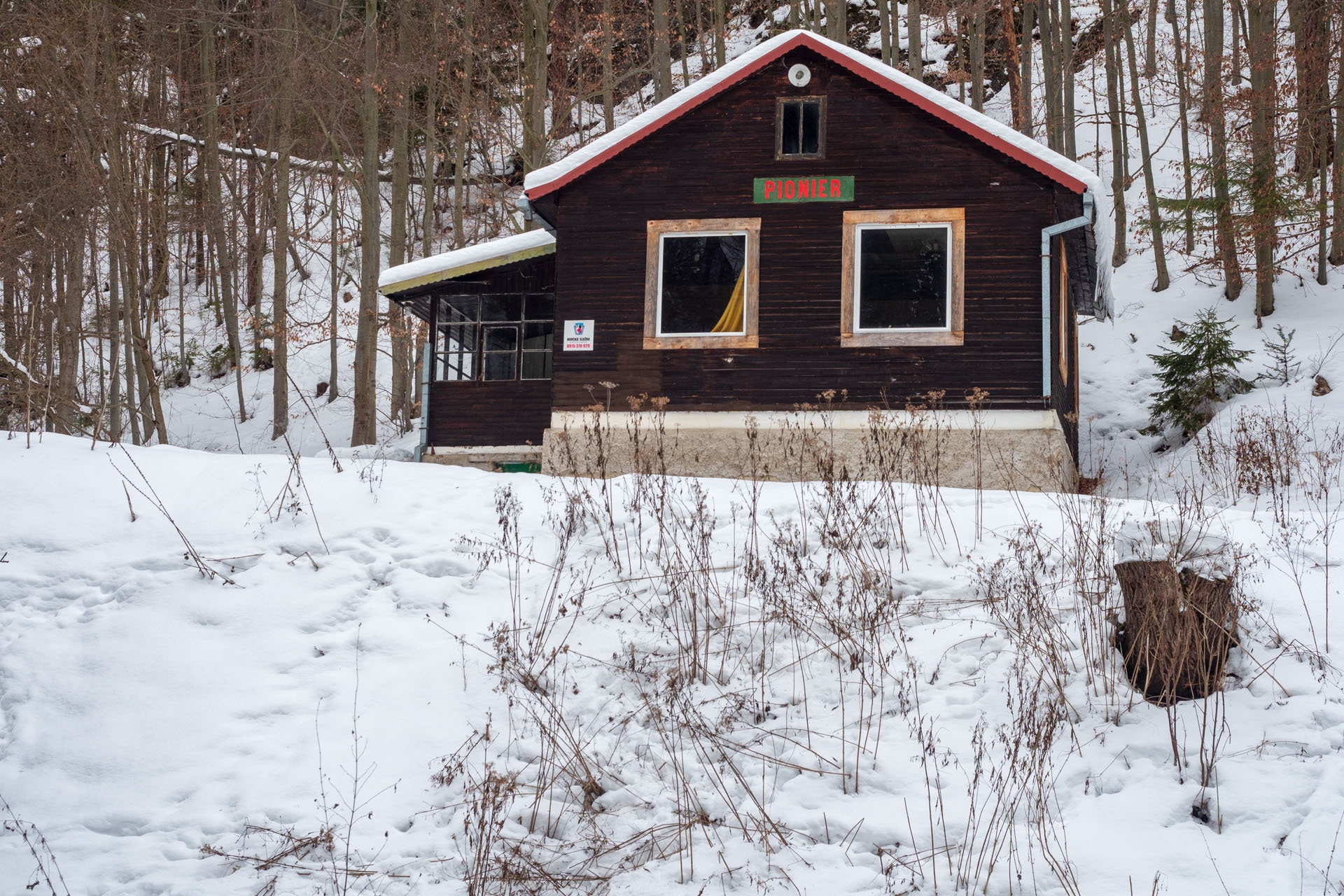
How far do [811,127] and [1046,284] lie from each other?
330 centimetres

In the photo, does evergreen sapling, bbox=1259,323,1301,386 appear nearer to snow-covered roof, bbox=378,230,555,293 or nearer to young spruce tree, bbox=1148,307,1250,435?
young spruce tree, bbox=1148,307,1250,435

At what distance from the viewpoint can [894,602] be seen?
7055mm

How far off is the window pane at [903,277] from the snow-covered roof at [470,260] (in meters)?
4.16

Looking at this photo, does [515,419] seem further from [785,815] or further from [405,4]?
[405,4]

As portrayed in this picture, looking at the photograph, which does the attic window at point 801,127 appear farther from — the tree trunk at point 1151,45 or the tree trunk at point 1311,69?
the tree trunk at point 1151,45

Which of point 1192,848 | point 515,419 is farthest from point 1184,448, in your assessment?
point 1192,848

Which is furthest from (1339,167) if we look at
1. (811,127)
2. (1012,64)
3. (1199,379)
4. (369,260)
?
(369,260)

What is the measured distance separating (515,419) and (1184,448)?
370 inches

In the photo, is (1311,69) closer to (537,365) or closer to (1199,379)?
(1199,379)

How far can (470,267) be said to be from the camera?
1540 cm

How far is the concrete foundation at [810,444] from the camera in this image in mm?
12648

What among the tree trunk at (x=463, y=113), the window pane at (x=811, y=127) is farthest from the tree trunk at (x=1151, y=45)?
the window pane at (x=811, y=127)

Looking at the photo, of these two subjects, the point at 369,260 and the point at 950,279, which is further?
the point at 369,260

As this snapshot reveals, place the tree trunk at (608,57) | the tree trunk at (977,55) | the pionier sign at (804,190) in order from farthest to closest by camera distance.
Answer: the tree trunk at (977,55) < the tree trunk at (608,57) < the pionier sign at (804,190)
